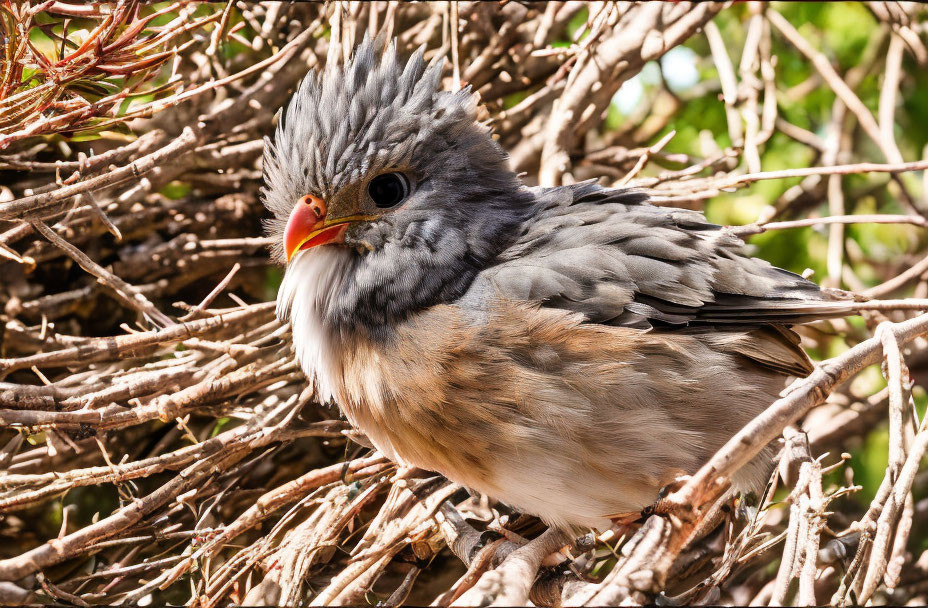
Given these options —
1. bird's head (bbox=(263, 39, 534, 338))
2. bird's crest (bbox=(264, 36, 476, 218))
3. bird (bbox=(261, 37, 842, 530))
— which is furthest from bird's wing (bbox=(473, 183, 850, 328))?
bird's crest (bbox=(264, 36, 476, 218))

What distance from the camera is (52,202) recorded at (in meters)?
2.02

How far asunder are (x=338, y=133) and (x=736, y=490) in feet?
4.61

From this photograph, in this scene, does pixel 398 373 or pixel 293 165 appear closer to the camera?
pixel 398 373

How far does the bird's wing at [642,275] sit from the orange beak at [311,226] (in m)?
0.39

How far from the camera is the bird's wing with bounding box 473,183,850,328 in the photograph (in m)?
1.89

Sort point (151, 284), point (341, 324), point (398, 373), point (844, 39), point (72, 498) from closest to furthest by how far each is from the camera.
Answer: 1. point (398, 373)
2. point (341, 324)
3. point (72, 498)
4. point (151, 284)
5. point (844, 39)

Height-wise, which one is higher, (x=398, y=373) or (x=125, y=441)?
(x=398, y=373)

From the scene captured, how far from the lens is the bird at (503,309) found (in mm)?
1826

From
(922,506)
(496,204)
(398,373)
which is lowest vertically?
(922,506)

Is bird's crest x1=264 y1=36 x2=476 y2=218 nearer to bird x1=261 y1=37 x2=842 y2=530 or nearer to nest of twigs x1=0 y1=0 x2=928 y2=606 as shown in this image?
bird x1=261 y1=37 x2=842 y2=530

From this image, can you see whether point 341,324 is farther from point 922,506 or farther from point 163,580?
point 922,506

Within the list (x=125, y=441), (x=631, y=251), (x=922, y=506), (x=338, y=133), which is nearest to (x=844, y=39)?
(x=922, y=506)

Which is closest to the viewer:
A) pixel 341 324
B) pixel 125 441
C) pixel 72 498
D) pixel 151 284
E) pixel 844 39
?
pixel 341 324

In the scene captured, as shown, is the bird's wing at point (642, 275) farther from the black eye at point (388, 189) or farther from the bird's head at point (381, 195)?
the black eye at point (388, 189)
